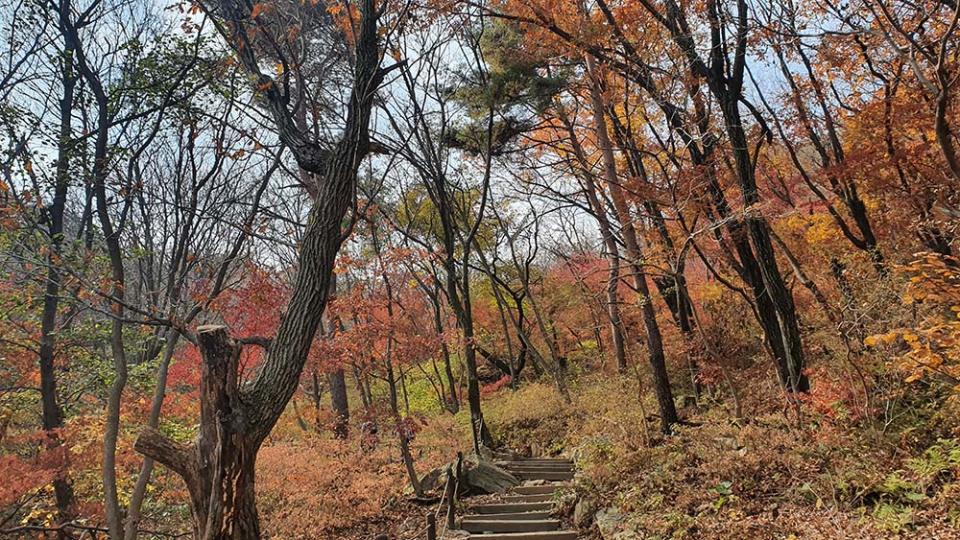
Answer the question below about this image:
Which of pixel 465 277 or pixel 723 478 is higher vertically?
pixel 465 277

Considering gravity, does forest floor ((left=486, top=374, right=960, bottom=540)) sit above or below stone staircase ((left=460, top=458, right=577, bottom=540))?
above

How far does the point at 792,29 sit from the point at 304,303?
8.45 meters

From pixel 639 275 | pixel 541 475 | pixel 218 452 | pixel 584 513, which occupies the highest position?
pixel 639 275

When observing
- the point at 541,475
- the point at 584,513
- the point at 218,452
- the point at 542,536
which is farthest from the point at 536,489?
the point at 218,452

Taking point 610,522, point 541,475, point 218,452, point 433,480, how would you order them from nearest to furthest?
point 218,452, point 610,522, point 541,475, point 433,480

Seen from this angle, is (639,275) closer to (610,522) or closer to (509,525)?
(610,522)

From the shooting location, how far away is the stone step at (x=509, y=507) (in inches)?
348

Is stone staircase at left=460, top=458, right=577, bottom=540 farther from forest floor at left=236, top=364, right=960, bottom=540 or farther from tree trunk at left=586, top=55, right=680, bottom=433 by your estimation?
tree trunk at left=586, top=55, right=680, bottom=433

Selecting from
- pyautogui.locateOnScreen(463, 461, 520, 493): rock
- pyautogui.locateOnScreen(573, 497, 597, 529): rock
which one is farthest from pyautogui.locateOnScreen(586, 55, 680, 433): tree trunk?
pyautogui.locateOnScreen(463, 461, 520, 493): rock

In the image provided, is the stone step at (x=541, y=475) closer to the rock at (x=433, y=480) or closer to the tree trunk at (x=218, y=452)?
the rock at (x=433, y=480)

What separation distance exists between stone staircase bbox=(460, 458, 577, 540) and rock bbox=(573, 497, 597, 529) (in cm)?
18

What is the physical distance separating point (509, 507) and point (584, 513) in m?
1.79

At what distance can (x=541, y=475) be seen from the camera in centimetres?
1091

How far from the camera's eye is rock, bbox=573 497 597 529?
753 centimetres
